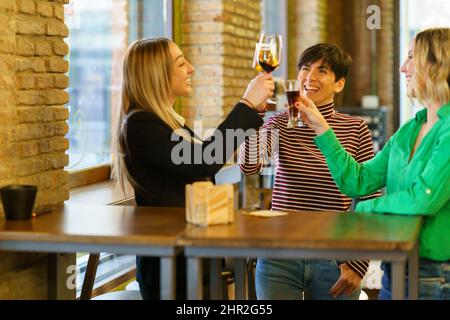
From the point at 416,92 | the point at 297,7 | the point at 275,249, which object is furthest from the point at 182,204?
the point at 297,7

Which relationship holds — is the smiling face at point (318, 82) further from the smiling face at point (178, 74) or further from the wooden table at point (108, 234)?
the wooden table at point (108, 234)

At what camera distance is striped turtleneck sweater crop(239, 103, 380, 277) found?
3.04m

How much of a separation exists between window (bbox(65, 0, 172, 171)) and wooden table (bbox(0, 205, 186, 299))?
178cm

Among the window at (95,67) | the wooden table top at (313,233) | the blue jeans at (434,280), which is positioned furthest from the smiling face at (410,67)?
the window at (95,67)

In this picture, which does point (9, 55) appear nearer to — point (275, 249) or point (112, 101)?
point (275, 249)

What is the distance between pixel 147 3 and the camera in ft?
17.5

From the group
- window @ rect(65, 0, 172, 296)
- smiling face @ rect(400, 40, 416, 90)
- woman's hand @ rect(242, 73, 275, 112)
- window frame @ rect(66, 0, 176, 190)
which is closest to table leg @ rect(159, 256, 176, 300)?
woman's hand @ rect(242, 73, 275, 112)

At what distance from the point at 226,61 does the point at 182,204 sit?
123 inches

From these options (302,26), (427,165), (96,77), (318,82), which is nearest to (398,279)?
(427,165)

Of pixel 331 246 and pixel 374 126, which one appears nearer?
pixel 331 246

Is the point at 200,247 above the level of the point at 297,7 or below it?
below

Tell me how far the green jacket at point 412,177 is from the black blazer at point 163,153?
304 mm

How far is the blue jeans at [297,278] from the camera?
2.85m

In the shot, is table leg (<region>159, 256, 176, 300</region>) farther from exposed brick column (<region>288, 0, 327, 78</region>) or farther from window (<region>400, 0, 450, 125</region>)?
window (<region>400, 0, 450, 125</region>)
